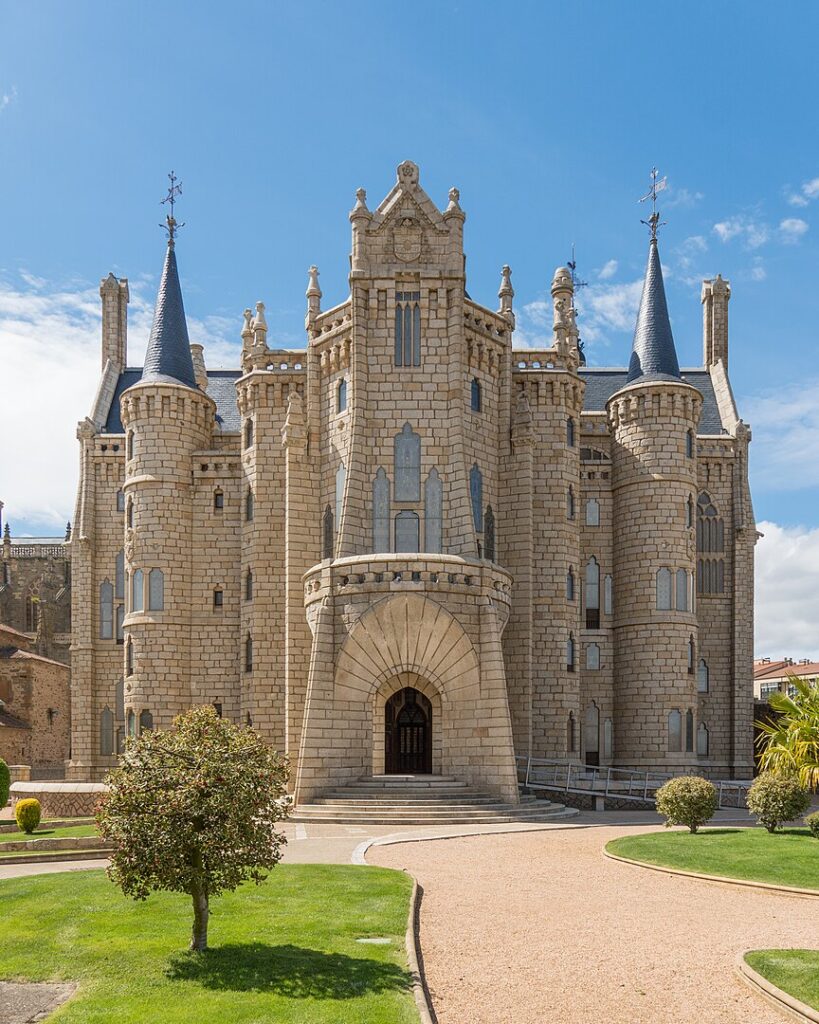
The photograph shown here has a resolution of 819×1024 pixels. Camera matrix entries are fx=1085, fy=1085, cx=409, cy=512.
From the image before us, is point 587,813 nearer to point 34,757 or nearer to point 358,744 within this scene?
point 358,744

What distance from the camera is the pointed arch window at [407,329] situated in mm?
38969

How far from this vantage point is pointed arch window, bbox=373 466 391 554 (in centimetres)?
3772

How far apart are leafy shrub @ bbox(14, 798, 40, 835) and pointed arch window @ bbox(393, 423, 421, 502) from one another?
1578cm

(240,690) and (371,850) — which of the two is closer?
(371,850)

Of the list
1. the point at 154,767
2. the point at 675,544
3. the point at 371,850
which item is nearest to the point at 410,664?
the point at 371,850

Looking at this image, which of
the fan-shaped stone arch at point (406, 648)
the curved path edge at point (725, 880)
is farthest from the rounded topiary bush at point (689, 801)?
the fan-shaped stone arch at point (406, 648)

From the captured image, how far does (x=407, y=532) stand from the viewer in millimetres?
37875

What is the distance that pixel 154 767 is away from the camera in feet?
44.0

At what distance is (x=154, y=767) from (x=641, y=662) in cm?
3275

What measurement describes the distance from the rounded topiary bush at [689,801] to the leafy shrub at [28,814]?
16108mm

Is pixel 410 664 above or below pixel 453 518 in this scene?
below

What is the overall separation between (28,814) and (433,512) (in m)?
16.6

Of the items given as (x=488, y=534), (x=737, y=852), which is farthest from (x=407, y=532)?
(x=737, y=852)

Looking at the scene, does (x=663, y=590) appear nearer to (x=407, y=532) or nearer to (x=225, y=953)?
(x=407, y=532)
